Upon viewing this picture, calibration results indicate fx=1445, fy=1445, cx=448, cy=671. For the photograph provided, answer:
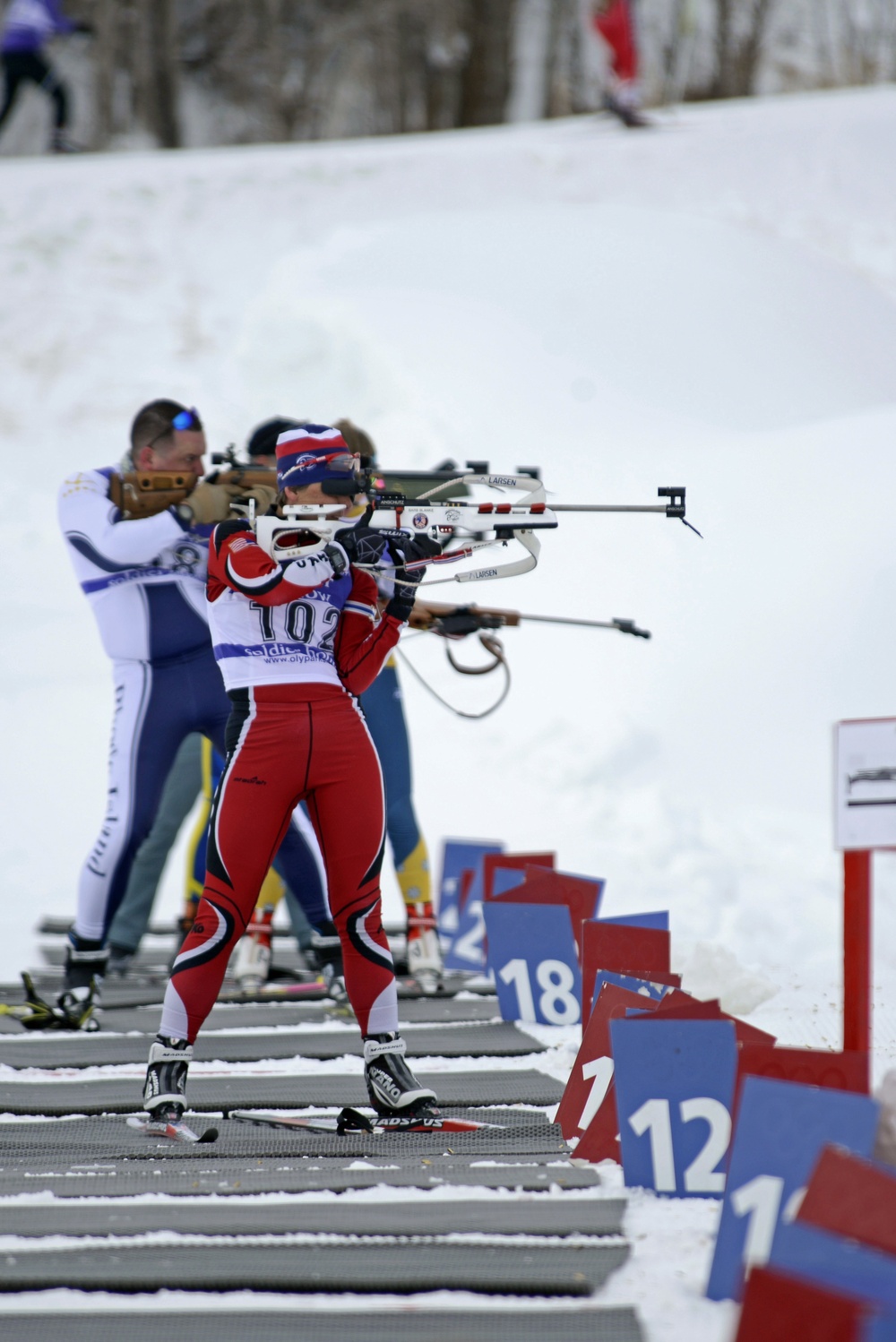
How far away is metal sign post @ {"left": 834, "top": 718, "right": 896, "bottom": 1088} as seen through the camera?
7.55 feet

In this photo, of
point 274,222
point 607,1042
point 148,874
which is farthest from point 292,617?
point 274,222

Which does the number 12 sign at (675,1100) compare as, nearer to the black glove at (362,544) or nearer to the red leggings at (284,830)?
the red leggings at (284,830)

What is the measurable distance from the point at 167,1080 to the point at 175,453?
1964mm

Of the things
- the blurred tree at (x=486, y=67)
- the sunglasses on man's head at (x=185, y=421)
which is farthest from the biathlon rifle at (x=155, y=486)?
the blurred tree at (x=486, y=67)

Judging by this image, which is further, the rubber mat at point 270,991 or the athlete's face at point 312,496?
the rubber mat at point 270,991

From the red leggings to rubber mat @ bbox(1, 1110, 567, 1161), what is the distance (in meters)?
0.24

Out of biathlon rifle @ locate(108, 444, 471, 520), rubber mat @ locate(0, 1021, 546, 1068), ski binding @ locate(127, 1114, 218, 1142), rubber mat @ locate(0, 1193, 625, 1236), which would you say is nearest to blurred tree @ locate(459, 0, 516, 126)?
biathlon rifle @ locate(108, 444, 471, 520)

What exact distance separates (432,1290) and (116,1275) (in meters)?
0.44

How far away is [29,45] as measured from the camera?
13.5 metres

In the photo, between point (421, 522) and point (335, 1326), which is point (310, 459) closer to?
point (421, 522)

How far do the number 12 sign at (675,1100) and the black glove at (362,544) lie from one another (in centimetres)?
114

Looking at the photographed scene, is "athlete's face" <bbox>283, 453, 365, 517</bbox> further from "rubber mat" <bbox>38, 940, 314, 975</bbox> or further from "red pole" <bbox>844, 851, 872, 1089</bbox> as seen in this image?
"rubber mat" <bbox>38, 940, 314, 975</bbox>

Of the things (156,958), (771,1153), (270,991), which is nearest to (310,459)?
(771,1153)

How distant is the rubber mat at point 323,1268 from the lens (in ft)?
6.49
